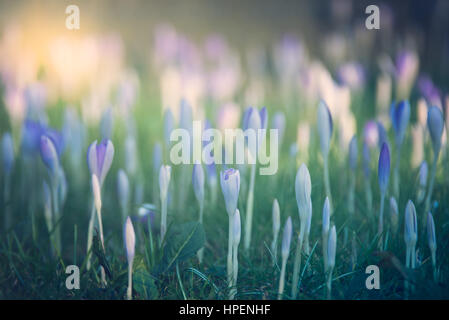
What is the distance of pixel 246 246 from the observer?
1025mm

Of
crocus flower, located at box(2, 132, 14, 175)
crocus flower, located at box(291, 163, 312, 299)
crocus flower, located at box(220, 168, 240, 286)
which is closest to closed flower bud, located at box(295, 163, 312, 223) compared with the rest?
Result: crocus flower, located at box(291, 163, 312, 299)

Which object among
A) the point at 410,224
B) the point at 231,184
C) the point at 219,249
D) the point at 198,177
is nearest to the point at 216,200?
the point at 219,249

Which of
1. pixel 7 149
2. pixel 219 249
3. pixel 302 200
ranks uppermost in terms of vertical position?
pixel 7 149

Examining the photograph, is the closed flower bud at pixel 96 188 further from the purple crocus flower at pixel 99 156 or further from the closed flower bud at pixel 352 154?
the closed flower bud at pixel 352 154

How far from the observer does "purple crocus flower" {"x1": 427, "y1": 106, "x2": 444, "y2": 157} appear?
923 millimetres

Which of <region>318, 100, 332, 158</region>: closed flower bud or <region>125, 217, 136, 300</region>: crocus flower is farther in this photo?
<region>318, 100, 332, 158</region>: closed flower bud

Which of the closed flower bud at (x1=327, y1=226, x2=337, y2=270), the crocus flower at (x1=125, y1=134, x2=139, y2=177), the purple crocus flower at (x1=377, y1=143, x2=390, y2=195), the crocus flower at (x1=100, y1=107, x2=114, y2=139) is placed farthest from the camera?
the crocus flower at (x1=125, y1=134, x2=139, y2=177)

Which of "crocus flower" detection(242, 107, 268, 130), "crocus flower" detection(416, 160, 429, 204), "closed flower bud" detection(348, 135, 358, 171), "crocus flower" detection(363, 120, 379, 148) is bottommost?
"crocus flower" detection(416, 160, 429, 204)

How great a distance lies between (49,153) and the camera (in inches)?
37.1

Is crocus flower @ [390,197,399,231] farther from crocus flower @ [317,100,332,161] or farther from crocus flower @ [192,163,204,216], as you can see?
crocus flower @ [192,163,204,216]

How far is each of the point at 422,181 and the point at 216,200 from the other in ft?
1.66

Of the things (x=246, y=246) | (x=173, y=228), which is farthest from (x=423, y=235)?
(x=173, y=228)

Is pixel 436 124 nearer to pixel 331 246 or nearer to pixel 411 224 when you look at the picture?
pixel 411 224
